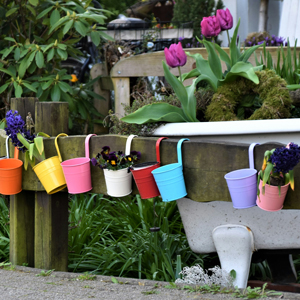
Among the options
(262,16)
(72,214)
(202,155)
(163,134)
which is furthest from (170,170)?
(262,16)

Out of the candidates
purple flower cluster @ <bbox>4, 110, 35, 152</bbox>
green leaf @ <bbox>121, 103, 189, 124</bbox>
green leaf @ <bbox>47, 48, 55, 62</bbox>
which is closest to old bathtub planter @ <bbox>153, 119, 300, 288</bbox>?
green leaf @ <bbox>121, 103, 189, 124</bbox>

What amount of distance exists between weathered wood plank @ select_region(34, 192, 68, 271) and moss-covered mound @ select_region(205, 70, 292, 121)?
32.4 inches

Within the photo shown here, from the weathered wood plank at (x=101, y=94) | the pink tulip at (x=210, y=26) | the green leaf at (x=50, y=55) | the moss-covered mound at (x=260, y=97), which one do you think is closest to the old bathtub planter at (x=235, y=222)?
the moss-covered mound at (x=260, y=97)

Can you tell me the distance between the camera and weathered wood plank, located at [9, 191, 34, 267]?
2.00 m

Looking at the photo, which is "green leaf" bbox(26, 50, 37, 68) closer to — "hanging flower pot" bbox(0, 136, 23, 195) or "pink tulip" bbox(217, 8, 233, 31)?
"hanging flower pot" bbox(0, 136, 23, 195)

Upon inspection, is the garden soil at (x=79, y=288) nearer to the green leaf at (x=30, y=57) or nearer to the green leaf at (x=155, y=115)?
the green leaf at (x=155, y=115)

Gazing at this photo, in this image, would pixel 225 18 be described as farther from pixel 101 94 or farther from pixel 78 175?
pixel 101 94

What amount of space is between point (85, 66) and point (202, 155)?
3.88m

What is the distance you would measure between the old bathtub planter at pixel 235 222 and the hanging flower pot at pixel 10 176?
0.66 metres

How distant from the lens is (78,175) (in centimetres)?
169

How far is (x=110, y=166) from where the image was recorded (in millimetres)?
1585

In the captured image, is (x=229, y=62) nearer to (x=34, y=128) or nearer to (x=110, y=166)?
(x=110, y=166)

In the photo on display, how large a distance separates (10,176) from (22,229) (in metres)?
0.33

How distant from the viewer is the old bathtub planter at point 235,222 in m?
1.62
